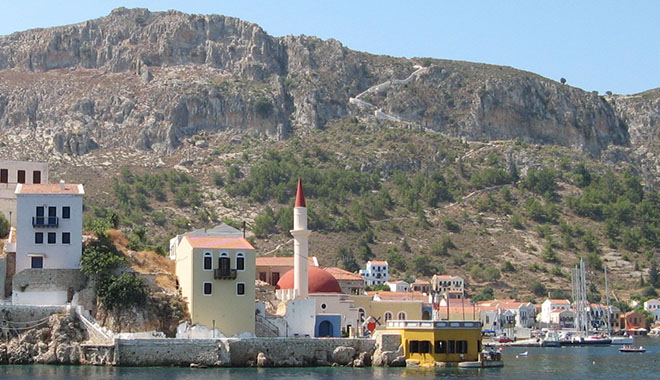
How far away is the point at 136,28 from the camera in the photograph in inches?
7087

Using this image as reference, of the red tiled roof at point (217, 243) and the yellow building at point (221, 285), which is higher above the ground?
the red tiled roof at point (217, 243)

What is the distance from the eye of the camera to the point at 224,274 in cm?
6769

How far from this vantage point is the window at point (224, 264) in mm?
67688

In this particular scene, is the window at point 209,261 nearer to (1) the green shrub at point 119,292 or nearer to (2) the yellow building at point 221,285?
(2) the yellow building at point 221,285

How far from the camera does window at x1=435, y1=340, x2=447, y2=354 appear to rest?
67494 mm

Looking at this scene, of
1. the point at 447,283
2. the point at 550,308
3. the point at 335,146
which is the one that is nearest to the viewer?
the point at 447,283

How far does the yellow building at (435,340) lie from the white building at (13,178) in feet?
85.8

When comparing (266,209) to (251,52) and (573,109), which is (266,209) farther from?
(573,109)

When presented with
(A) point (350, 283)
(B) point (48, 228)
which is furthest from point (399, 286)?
(B) point (48, 228)

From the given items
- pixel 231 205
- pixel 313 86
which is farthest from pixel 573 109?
pixel 231 205

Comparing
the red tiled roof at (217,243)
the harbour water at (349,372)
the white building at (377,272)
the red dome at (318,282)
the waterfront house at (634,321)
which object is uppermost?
the white building at (377,272)

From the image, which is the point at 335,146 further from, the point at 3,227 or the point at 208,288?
the point at 208,288

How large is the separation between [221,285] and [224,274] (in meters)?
0.71

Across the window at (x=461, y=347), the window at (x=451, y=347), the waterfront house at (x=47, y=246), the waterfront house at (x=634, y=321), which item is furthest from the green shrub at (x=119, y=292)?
the waterfront house at (x=634, y=321)
